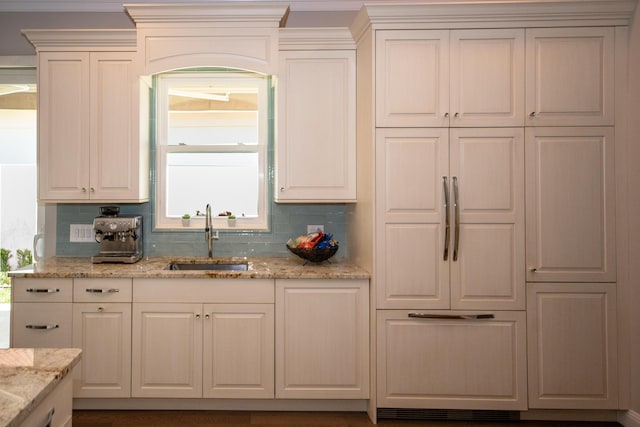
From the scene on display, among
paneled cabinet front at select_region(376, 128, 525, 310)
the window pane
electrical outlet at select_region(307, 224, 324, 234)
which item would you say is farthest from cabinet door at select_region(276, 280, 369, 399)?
the window pane

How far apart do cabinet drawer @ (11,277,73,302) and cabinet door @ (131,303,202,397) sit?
0.40m

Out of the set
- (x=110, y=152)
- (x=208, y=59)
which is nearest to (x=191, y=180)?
(x=110, y=152)

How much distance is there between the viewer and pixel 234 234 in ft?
11.3

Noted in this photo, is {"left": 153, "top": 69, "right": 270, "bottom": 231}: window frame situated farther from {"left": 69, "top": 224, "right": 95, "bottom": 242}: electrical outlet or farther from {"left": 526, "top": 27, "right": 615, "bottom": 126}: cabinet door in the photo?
{"left": 526, "top": 27, "right": 615, "bottom": 126}: cabinet door

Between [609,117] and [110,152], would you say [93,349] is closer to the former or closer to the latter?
[110,152]

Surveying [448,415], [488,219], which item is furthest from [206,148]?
[448,415]

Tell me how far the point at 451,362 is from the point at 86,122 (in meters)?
2.64

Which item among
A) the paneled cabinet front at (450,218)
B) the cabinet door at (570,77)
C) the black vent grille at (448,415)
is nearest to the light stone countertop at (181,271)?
the paneled cabinet front at (450,218)

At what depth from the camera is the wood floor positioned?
8.86 ft

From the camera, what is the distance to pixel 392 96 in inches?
105

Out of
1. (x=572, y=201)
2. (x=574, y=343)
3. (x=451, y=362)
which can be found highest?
(x=572, y=201)

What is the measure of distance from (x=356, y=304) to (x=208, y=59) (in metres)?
1.73

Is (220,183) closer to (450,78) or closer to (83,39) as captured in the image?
(83,39)

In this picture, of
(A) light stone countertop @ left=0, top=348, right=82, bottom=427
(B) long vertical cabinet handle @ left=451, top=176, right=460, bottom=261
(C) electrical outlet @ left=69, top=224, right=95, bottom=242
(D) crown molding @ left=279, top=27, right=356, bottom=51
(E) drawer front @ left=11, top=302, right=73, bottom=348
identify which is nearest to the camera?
(A) light stone countertop @ left=0, top=348, right=82, bottom=427
